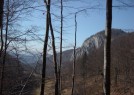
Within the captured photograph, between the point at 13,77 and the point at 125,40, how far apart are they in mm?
100575

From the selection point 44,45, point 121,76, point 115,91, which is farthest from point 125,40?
point 44,45

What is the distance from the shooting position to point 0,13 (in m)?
4.02

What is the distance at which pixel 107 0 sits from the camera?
342 inches

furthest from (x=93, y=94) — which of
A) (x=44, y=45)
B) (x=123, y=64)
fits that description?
(x=44, y=45)


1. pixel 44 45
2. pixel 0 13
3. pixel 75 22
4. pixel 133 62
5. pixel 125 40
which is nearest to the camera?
pixel 0 13

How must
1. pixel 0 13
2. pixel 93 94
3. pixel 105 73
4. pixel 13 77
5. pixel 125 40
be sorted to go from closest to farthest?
pixel 0 13 < pixel 105 73 < pixel 13 77 < pixel 93 94 < pixel 125 40

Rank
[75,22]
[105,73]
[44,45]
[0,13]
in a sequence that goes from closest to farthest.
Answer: [0,13] < [105,73] < [44,45] < [75,22]

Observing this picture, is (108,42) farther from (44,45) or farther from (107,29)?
(44,45)

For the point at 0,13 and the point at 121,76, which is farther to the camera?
the point at 121,76

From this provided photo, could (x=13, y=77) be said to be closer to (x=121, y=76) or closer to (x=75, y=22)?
(x=75, y=22)

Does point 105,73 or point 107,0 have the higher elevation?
point 107,0

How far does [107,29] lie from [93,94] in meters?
48.7

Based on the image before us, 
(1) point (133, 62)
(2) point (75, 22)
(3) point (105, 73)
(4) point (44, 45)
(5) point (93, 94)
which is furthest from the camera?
(1) point (133, 62)

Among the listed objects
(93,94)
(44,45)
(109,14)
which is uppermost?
(109,14)
